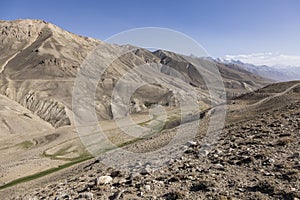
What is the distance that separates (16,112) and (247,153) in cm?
12539

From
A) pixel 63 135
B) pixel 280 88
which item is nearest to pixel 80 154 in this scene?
pixel 63 135

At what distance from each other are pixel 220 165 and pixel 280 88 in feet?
189

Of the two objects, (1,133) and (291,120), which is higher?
(291,120)

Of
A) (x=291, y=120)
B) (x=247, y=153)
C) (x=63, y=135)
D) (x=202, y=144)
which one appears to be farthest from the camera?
(x=63, y=135)

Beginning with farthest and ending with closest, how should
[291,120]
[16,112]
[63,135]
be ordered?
[16,112]
[63,135]
[291,120]

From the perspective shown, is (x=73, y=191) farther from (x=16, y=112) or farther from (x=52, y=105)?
(x=52, y=105)

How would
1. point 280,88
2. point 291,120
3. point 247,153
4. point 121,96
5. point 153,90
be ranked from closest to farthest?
point 247,153
point 291,120
point 280,88
point 121,96
point 153,90

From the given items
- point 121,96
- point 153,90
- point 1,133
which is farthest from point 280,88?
point 153,90

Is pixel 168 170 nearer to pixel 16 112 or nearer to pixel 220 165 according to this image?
pixel 220 165

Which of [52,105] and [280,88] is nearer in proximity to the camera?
[280,88]

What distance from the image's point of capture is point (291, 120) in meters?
22.2

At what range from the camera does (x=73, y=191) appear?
1608 cm

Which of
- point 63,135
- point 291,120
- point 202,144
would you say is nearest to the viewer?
point 202,144

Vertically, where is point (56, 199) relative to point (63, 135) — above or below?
above
